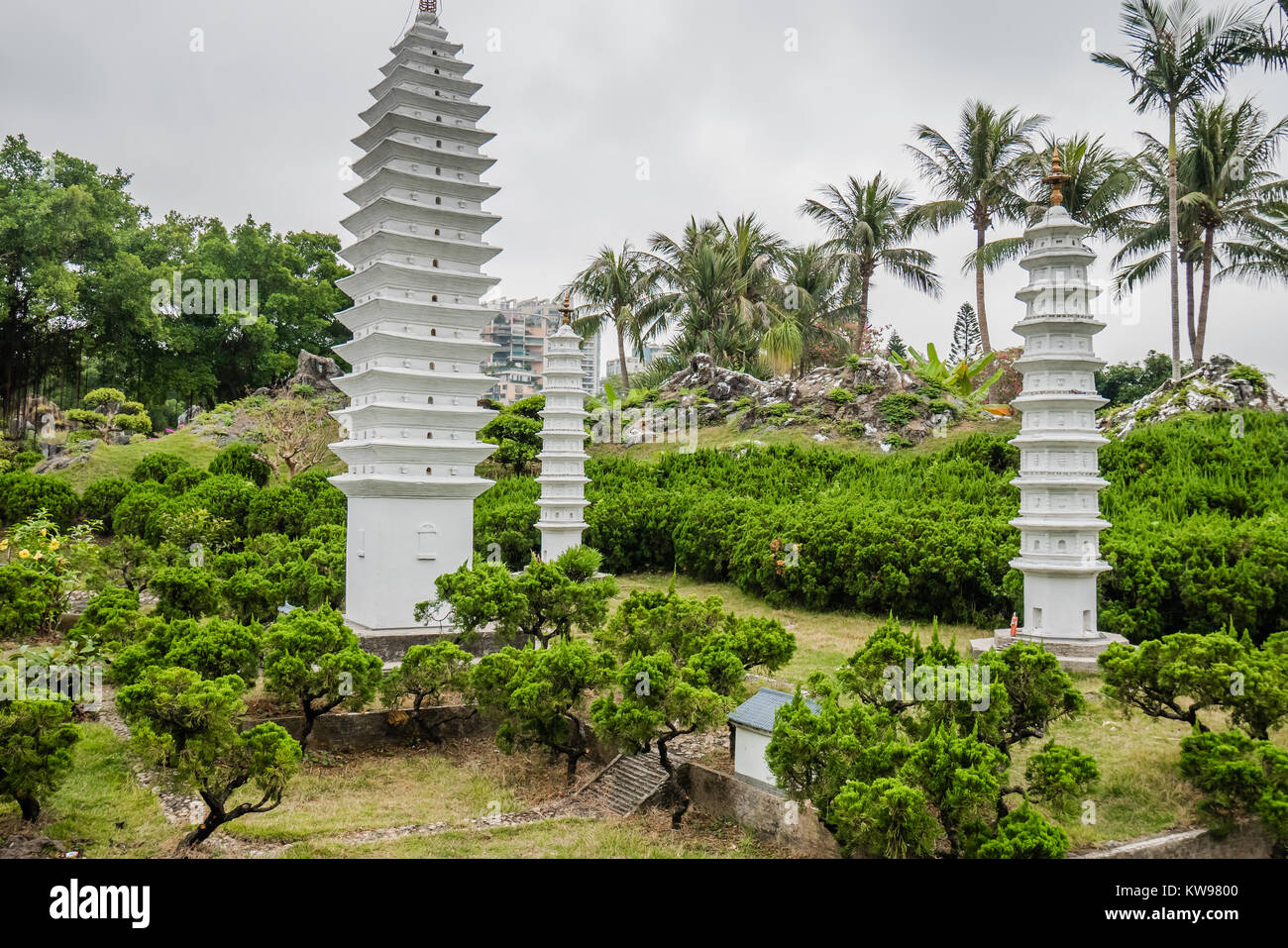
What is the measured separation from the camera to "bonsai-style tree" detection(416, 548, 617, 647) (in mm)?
15198

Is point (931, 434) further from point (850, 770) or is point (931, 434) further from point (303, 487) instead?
point (850, 770)

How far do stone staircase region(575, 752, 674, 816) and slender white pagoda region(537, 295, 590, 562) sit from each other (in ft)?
36.8

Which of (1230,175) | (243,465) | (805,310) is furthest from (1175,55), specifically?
(243,465)

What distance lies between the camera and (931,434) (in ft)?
99.3

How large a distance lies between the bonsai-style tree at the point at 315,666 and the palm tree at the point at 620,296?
80.4 ft

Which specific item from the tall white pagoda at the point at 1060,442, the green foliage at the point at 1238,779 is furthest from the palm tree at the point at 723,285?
the green foliage at the point at 1238,779

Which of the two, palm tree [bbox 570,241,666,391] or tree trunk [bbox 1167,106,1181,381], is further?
palm tree [bbox 570,241,666,391]

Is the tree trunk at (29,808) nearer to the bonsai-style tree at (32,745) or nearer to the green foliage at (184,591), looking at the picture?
the bonsai-style tree at (32,745)

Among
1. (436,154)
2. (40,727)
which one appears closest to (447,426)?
(436,154)

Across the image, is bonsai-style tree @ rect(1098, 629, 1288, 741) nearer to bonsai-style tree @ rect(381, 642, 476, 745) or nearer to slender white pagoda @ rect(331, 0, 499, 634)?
bonsai-style tree @ rect(381, 642, 476, 745)

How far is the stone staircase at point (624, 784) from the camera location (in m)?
12.0

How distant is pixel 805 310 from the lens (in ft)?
125

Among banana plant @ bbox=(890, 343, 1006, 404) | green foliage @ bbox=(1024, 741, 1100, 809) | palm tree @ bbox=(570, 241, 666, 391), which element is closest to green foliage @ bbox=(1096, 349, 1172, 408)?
banana plant @ bbox=(890, 343, 1006, 404)
